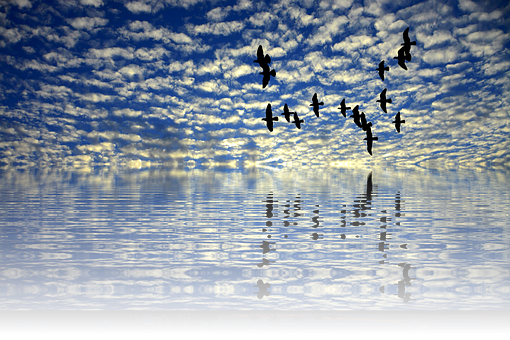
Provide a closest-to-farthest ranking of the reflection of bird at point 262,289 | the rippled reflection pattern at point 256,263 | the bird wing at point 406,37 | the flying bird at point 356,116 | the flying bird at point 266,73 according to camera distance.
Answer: the rippled reflection pattern at point 256,263 < the reflection of bird at point 262,289 < the bird wing at point 406,37 < the flying bird at point 266,73 < the flying bird at point 356,116

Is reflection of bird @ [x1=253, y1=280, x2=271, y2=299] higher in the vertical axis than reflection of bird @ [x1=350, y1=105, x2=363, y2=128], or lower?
lower

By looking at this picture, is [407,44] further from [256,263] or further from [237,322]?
[237,322]

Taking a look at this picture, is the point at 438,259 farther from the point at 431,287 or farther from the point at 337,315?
the point at 337,315

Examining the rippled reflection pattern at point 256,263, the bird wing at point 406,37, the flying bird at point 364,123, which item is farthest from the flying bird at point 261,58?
the flying bird at point 364,123

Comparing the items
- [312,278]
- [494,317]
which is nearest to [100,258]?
[312,278]

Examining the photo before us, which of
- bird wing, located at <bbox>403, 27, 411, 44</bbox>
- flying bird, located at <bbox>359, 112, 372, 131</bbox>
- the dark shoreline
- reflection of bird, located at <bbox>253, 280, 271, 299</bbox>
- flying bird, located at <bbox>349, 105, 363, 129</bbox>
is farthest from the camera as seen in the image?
flying bird, located at <bbox>359, 112, 372, 131</bbox>

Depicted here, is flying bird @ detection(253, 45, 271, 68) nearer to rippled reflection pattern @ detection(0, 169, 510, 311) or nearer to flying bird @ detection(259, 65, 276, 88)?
flying bird @ detection(259, 65, 276, 88)

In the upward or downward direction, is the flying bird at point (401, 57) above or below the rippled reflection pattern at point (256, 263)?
above

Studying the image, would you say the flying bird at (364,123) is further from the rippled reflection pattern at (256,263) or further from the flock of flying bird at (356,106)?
the rippled reflection pattern at (256,263)

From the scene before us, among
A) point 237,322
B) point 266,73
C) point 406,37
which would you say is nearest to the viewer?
point 237,322

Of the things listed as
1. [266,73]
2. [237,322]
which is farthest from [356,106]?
[237,322]

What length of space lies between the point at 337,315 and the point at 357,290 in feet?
11.2

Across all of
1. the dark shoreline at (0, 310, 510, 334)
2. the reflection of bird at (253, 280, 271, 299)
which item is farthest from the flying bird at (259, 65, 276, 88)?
the dark shoreline at (0, 310, 510, 334)

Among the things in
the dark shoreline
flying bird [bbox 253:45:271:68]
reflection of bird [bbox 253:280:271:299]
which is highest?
flying bird [bbox 253:45:271:68]
